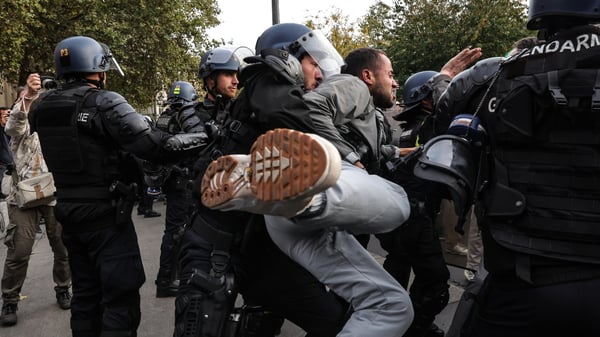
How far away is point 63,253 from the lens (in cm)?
453

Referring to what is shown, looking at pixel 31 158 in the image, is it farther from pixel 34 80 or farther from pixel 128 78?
pixel 128 78

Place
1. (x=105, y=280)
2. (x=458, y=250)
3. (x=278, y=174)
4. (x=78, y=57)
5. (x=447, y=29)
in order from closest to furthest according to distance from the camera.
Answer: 1. (x=278, y=174)
2. (x=105, y=280)
3. (x=78, y=57)
4. (x=458, y=250)
5. (x=447, y=29)

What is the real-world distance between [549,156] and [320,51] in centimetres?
139

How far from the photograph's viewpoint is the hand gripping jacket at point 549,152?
62.2 inches

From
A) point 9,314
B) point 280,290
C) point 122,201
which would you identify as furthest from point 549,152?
point 9,314

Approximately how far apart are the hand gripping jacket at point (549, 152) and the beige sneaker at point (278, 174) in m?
0.63

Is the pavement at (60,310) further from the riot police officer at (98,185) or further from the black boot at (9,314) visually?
the riot police officer at (98,185)

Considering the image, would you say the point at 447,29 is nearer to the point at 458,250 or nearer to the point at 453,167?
the point at 458,250

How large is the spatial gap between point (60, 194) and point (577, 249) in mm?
2836

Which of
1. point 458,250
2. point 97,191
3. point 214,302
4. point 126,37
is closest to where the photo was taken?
point 214,302

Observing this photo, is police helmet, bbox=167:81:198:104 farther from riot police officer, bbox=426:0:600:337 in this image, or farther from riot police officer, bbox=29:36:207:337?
riot police officer, bbox=426:0:600:337

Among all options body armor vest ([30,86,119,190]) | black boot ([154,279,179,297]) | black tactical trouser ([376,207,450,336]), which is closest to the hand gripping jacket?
black tactical trouser ([376,207,450,336])

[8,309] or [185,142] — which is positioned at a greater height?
[185,142]

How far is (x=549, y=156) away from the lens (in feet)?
5.40
